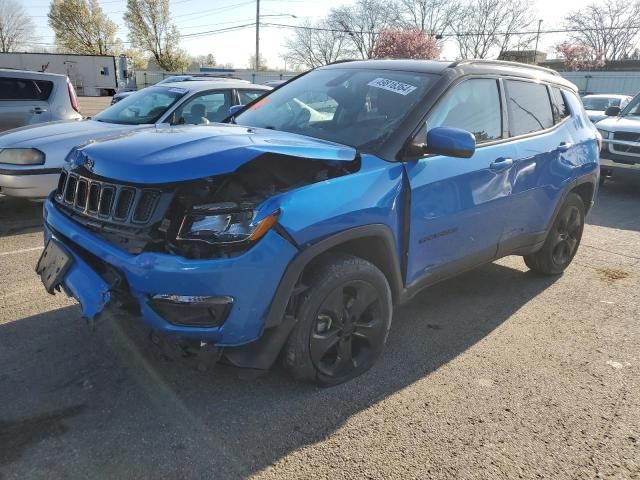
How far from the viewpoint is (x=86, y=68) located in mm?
43125

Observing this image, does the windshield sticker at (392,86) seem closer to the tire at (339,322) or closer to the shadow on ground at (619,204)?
the tire at (339,322)

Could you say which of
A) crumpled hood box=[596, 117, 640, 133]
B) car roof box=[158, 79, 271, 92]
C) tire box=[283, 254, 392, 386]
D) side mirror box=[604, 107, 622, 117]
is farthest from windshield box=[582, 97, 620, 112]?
tire box=[283, 254, 392, 386]

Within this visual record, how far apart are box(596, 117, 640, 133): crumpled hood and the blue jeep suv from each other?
638 cm

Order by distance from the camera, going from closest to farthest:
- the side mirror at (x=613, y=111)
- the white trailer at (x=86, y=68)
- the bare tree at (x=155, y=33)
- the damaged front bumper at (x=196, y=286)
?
the damaged front bumper at (x=196, y=286) → the side mirror at (x=613, y=111) → the white trailer at (x=86, y=68) → the bare tree at (x=155, y=33)

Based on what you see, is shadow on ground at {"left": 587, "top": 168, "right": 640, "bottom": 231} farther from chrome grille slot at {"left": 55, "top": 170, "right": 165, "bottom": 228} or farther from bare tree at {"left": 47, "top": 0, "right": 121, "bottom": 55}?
bare tree at {"left": 47, "top": 0, "right": 121, "bottom": 55}

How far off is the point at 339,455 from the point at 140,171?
1.64 meters

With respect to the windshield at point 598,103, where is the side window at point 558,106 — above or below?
above

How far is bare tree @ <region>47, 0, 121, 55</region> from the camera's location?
211 feet

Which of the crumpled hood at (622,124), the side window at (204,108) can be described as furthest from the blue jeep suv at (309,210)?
the crumpled hood at (622,124)

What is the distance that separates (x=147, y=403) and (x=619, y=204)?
840cm

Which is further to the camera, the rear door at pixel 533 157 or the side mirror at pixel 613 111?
the side mirror at pixel 613 111

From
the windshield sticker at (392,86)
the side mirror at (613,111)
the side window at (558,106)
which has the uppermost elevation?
the windshield sticker at (392,86)

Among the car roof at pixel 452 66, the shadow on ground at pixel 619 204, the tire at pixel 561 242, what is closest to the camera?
the car roof at pixel 452 66

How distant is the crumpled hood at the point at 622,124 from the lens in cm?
919
